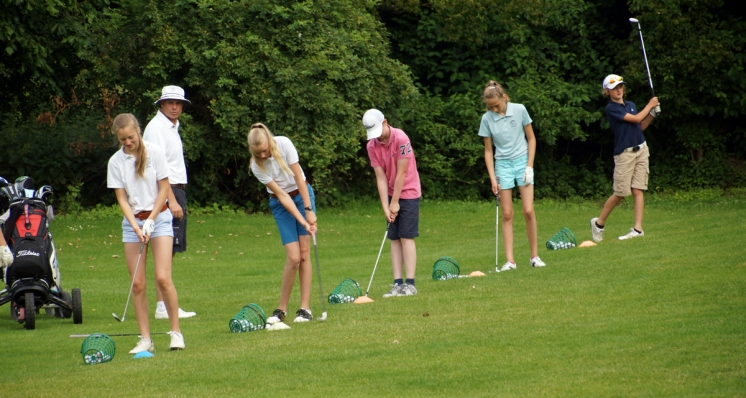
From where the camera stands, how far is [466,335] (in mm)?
7289

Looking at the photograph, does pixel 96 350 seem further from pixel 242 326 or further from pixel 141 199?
pixel 242 326

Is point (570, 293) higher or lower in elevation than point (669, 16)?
lower

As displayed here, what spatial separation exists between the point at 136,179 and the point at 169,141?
231cm

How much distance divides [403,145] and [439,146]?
14.8m

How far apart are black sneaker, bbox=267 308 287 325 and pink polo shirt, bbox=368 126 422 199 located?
6.01 feet

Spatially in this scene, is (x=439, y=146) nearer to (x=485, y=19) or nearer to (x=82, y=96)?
(x=485, y=19)

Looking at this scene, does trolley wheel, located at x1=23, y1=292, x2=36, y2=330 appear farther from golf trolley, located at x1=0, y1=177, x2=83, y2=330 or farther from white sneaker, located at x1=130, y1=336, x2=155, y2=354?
white sneaker, located at x1=130, y1=336, x2=155, y2=354

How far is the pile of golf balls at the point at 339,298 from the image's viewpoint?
9.86m

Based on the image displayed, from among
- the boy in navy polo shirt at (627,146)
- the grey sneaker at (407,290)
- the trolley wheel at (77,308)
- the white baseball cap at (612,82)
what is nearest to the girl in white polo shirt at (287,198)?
the grey sneaker at (407,290)

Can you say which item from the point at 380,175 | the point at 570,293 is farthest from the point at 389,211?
the point at 570,293

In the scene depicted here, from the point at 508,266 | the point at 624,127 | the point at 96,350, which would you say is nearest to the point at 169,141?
the point at 96,350

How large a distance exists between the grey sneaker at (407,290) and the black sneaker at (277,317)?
5.19 feet

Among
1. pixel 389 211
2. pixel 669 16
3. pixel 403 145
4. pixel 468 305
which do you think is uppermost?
pixel 669 16

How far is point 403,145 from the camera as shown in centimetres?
955
